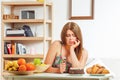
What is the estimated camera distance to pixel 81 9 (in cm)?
502

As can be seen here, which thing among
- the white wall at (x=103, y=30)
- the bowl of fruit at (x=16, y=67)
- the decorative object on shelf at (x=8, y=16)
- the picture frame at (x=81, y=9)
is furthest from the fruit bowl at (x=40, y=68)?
the decorative object on shelf at (x=8, y=16)

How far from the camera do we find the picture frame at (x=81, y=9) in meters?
4.98

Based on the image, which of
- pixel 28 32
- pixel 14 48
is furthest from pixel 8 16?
pixel 14 48

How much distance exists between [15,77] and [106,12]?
2.71m

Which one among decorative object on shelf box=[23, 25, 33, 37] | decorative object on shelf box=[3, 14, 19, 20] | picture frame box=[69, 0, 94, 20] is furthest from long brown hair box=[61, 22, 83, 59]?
decorative object on shelf box=[3, 14, 19, 20]

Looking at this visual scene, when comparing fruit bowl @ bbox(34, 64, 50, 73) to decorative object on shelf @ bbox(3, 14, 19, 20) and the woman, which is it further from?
decorative object on shelf @ bbox(3, 14, 19, 20)

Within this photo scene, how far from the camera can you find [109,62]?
4.38 metres

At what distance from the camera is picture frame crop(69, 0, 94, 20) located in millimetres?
4980

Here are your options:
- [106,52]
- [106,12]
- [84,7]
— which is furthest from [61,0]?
[106,52]

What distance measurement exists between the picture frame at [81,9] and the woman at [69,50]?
1.47m

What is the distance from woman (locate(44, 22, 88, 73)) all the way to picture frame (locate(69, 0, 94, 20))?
147 centimetres

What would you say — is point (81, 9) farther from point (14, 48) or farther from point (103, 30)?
point (14, 48)

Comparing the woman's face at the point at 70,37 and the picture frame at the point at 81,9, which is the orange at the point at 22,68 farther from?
the picture frame at the point at 81,9

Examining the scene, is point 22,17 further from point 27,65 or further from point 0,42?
point 27,65
